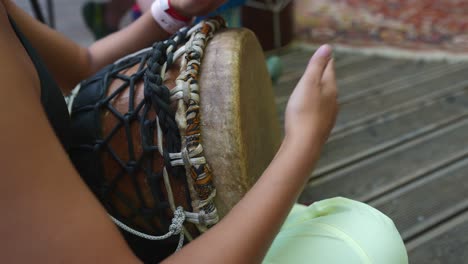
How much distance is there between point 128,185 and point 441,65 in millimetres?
1962

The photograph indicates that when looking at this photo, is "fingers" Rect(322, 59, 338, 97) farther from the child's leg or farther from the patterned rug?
the patterned rug

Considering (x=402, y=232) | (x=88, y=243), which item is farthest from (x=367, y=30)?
(x=88, y=243)

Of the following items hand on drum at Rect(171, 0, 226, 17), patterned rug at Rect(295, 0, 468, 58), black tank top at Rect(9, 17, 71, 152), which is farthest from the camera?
patterned rug at Rect(295, 0, 468, 58)

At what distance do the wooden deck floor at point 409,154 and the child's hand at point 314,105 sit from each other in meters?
Result: 0.51

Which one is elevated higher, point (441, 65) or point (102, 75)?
point (102, 75)

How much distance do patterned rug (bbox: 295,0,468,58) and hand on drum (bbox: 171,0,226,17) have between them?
75.9 inches

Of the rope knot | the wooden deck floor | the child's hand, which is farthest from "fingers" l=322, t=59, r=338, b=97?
the wooden deck floor

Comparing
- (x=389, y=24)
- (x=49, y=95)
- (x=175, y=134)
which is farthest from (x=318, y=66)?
(x=389, y=24)

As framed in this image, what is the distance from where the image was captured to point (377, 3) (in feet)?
11.9

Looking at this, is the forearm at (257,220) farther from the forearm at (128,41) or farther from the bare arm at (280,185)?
the forearm at (128,41)

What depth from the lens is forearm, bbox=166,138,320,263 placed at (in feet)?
1.50

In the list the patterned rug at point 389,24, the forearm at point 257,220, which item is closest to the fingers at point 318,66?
the forearm at point 257,220

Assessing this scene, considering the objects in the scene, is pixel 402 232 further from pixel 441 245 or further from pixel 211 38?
pixel 211 38

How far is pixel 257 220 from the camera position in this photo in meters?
0.48
